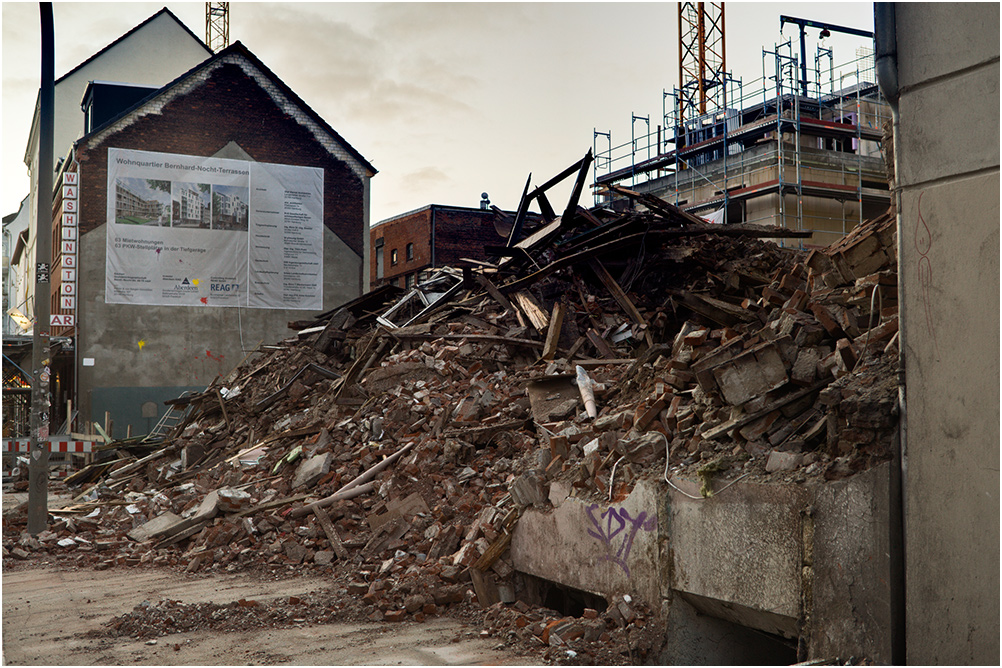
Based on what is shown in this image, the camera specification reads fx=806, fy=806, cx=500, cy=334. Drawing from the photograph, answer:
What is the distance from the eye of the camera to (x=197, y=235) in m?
25.1

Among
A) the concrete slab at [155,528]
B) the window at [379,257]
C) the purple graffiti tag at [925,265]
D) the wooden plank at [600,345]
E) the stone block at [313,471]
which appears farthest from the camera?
the window at [379,257]

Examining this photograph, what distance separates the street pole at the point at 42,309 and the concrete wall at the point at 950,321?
10104 mm

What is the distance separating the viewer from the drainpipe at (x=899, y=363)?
5301 mm

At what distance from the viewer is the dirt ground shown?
6379 millimetres

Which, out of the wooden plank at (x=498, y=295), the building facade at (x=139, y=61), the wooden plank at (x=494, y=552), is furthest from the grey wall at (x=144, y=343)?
the wooden plank at (x=494, y=552)

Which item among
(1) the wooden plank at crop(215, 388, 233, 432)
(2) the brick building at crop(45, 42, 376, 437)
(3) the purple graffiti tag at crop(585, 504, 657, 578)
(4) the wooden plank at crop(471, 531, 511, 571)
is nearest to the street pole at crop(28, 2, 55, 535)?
(1) the wooden plank at crop(215, 388, 233, 432)

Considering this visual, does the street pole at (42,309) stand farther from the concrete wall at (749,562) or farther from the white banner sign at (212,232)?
the white banner sign at (212,232)

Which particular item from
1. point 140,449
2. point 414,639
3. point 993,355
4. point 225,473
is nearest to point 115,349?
point 140,449

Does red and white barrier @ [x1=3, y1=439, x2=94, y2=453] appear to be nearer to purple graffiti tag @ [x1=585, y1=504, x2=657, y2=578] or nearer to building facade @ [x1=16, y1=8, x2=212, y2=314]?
purple graffiti tag @ [x1=585, y1=504, x2=657, y2=578]

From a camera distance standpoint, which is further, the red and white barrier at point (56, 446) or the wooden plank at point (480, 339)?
the wooden plank at point (480, 339)

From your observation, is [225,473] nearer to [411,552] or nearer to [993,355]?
[411,552]

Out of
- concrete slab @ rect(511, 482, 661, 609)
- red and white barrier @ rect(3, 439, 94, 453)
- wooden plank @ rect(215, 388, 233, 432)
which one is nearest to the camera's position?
concrete slab @ rect(511, 482, 661, 609)

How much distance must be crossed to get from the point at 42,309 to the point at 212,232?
14921 millimetres

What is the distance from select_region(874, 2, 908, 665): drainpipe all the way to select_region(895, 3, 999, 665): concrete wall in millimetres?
30
